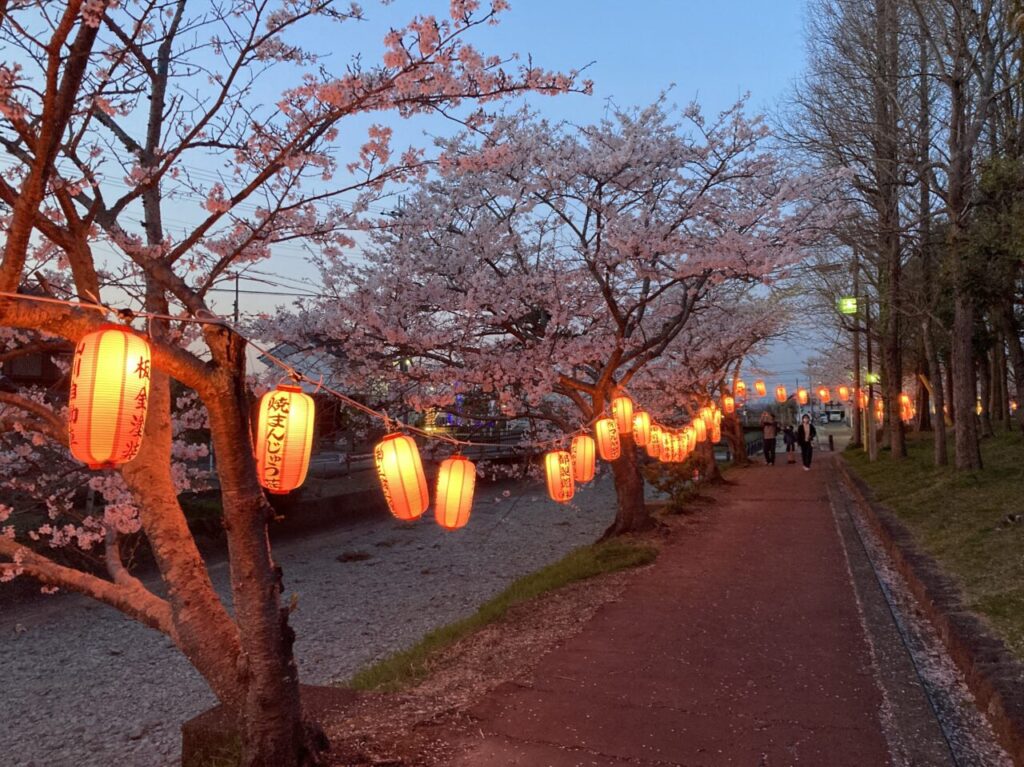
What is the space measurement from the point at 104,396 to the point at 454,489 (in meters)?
4.85

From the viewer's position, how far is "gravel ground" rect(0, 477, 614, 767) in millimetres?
8742

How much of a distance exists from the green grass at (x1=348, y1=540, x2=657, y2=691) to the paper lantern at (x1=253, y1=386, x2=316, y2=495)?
91.6 inches

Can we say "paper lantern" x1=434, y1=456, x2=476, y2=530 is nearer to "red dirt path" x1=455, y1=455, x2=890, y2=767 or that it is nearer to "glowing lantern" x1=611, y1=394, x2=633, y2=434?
"red dirt path" x1=455, y1=455, x2=890, y2=767

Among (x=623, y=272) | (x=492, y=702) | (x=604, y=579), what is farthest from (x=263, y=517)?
(x=623, y=272)

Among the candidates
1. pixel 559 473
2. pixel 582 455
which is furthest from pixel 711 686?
pixel 582 455

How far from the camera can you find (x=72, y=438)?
4.14 metres

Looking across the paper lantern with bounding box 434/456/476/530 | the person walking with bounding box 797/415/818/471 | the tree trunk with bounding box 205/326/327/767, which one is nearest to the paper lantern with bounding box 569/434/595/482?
the paper lantern with bounding box 434/456/476/530

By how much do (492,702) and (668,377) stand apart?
1733 cm

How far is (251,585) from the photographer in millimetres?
4570

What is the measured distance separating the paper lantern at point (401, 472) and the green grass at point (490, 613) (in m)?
1.59

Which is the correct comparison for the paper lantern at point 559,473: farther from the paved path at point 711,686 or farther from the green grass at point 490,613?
the paved path at point 711,686

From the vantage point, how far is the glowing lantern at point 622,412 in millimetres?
13820

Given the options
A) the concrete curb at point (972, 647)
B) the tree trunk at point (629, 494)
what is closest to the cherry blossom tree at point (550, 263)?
the tree trunk at point (629, 494)

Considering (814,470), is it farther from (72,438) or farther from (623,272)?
(72,438)
